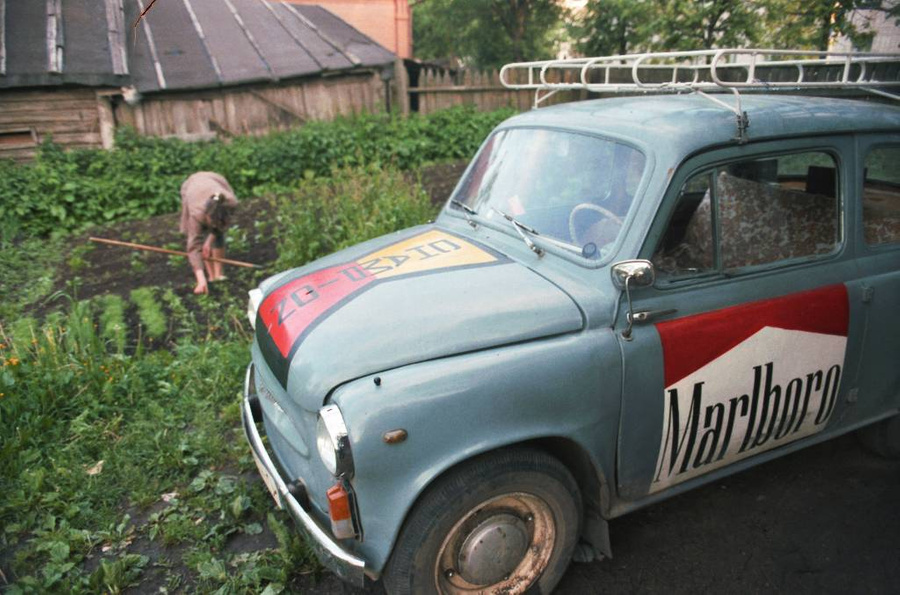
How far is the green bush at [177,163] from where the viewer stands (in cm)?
838

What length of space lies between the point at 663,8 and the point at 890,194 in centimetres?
520

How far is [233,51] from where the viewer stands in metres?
9.24

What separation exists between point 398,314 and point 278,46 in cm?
961

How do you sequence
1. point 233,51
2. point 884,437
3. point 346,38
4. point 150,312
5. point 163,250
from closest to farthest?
point 884,437 → point 150,312 → point 163,250 → point 233,51 → point 346,38

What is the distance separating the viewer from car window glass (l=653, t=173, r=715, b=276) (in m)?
2.68

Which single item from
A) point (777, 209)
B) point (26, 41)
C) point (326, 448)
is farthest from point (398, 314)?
point (26, 41)

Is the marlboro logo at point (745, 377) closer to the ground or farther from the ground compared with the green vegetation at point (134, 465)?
farther from the ground

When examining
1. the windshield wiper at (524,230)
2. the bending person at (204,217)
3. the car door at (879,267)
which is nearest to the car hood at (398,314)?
the windshield wiper at (524,230)

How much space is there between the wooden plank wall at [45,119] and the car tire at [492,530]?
9.39 metres

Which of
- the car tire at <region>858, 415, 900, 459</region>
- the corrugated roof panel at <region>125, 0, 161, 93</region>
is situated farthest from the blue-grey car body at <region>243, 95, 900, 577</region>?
the corrugated roof panel at <region>125, 0, 161, 93</region>

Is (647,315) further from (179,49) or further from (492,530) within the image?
(179,49)

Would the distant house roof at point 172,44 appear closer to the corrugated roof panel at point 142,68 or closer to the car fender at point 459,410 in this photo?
the corrugated roof panel at point 142,68

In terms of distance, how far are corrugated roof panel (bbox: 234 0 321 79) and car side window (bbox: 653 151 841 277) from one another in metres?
8.74

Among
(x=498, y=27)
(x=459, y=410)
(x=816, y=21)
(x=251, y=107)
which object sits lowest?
(x=459, y=410)
